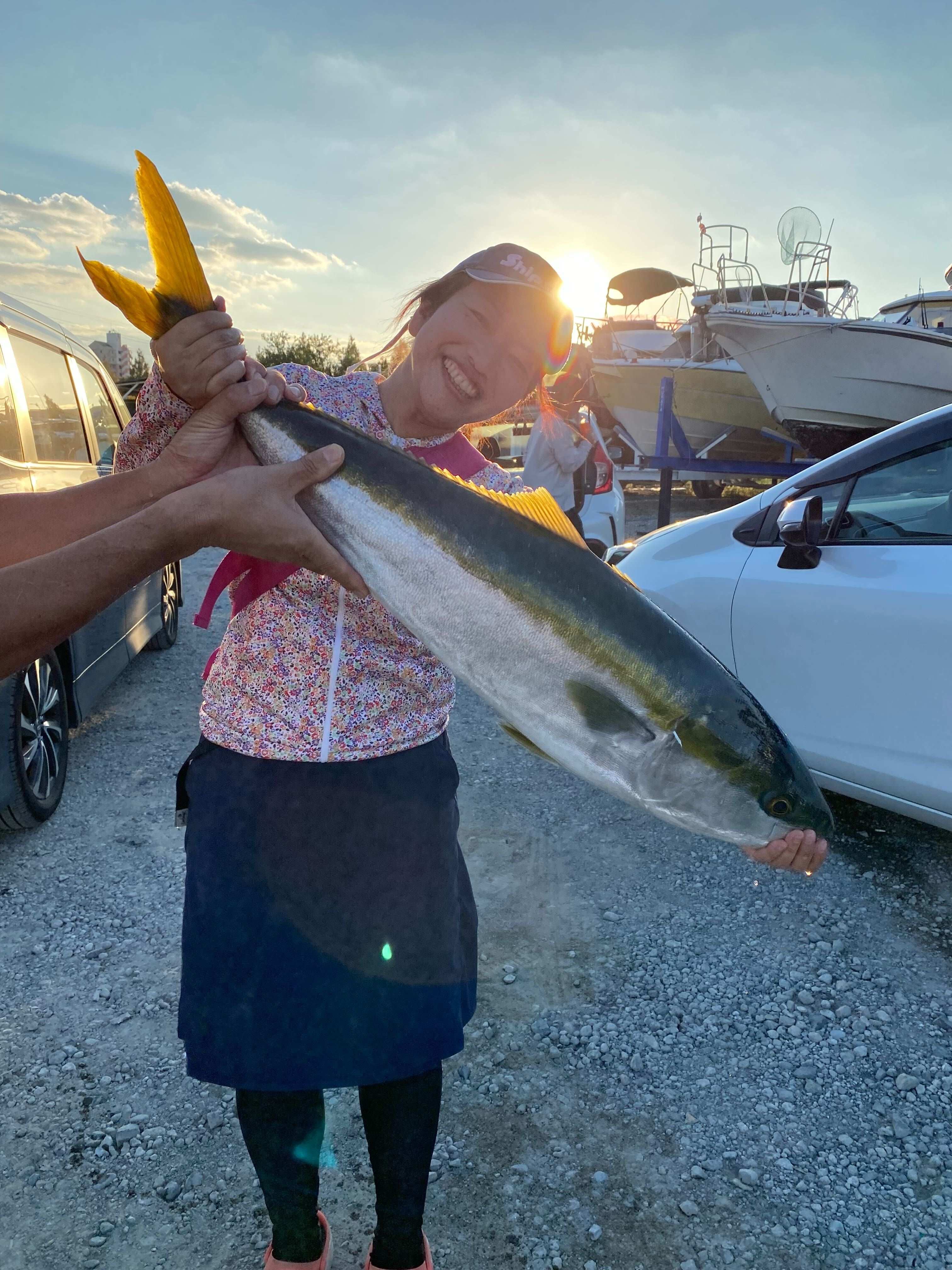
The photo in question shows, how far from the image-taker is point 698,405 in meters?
14.8

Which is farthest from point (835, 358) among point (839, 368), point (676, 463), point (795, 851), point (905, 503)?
point (795, 851)

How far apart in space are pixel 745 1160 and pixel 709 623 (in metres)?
2.33

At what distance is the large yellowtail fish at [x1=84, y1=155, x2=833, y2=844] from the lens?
1.41 meters

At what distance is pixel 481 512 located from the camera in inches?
57.6

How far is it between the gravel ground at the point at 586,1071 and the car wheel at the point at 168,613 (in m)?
2.97

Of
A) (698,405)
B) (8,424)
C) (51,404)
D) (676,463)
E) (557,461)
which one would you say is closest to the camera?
(8,424)

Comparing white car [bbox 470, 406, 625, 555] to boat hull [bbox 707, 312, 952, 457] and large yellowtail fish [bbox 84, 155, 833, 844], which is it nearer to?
boat hull [bbox 707, 312, 952, 457]

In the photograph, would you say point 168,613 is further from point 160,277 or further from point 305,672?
point 160,277

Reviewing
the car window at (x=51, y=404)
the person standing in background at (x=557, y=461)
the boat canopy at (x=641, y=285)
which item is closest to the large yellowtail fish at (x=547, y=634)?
the car window at (x=51, y=404)

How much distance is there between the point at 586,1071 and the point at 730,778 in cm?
136

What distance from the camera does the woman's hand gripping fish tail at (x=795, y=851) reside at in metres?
1.59

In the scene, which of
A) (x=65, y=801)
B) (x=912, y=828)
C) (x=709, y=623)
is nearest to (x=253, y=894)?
(x=709, y=623)

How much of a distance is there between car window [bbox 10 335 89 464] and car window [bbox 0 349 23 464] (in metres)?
0.20

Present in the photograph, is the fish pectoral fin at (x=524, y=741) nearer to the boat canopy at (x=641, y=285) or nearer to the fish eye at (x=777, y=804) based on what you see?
the fish eye at (x=777, y=804)
